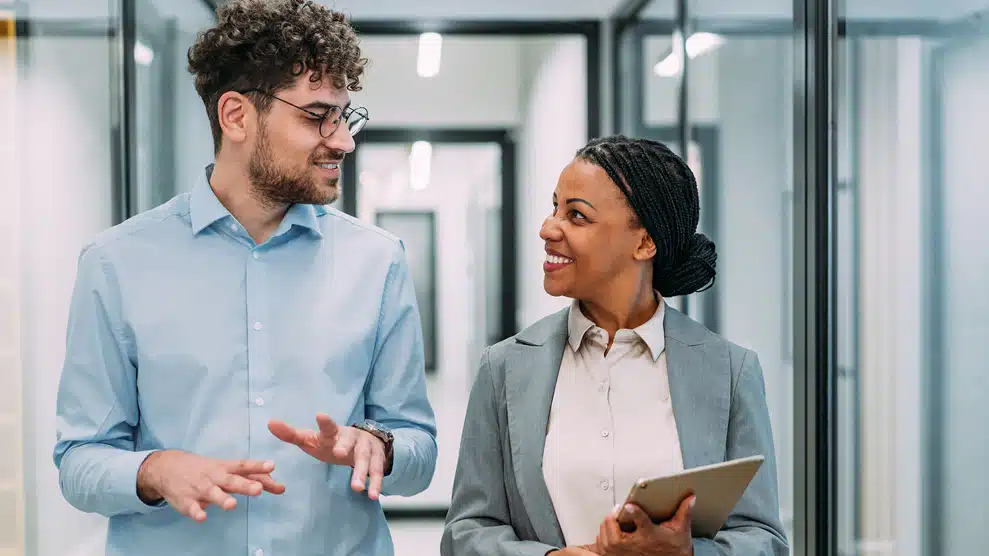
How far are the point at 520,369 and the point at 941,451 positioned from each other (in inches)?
30.1

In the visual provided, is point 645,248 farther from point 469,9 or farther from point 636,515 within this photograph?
point 469,9

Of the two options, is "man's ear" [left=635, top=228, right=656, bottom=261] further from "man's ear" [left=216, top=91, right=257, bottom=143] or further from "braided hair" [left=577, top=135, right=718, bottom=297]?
"man's ear" [left=216, top=91, right=257, bottom=143]

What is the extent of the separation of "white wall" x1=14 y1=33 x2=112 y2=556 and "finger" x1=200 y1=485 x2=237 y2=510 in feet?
3.88

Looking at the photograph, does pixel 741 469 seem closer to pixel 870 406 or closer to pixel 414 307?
pixel 414 307

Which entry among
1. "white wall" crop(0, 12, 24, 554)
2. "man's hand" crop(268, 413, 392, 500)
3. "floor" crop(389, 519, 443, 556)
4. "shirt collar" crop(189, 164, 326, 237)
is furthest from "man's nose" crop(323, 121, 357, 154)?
"floor" crop(389, 519, 443, 556)

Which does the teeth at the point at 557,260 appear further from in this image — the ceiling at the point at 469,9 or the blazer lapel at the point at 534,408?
the ceiling at the point at 469,9

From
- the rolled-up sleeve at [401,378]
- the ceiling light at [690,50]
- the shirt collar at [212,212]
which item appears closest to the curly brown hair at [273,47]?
the shirt collar at [212,212]

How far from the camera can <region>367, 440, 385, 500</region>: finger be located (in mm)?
1161

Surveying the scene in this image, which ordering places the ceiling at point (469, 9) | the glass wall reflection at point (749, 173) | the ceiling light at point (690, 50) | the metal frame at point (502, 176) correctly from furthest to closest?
the metal frame at point (502, 176) < the ceiling at point (469, 9) < the ceiling light at point (690, 50) < the glass wall reflection at point (749, 173)

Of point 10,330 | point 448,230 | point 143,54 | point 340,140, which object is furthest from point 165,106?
point 340,140

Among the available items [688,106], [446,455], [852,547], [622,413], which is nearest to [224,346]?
[622,413]

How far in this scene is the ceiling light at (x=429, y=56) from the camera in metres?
3.70

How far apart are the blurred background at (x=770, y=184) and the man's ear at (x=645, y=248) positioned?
527mm

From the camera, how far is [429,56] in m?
3.71
